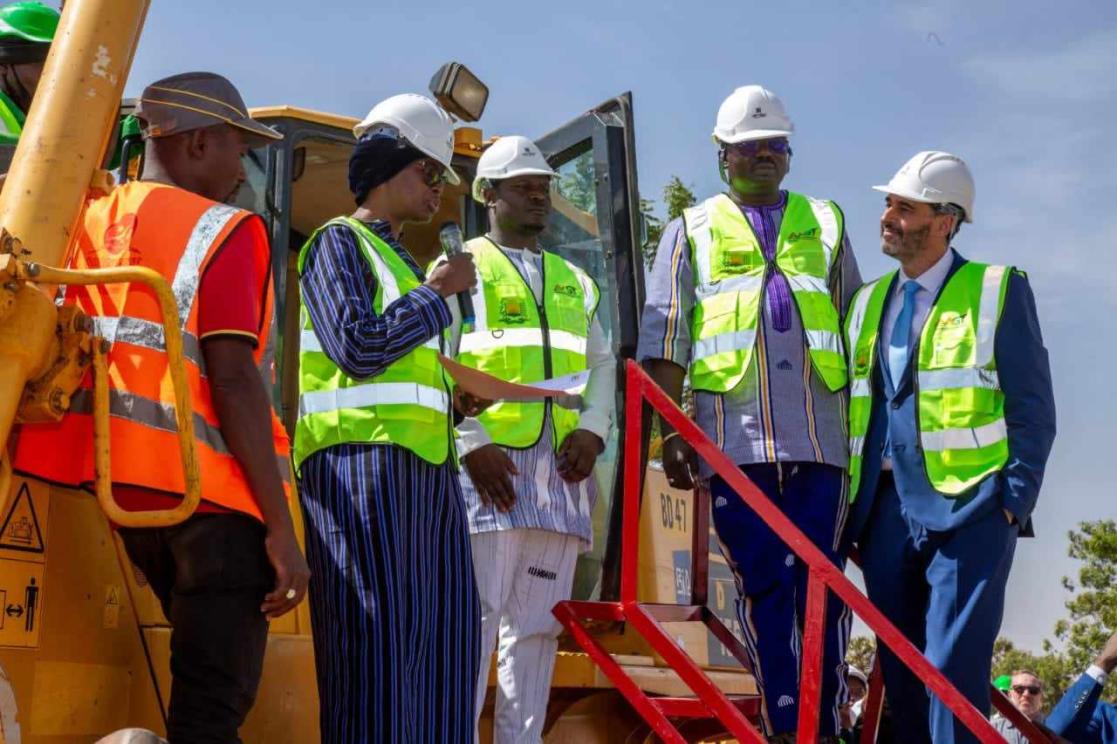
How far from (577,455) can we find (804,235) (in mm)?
1027

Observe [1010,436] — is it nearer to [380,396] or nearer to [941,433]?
[941,433]

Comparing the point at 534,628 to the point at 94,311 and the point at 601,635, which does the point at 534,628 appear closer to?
the point at 601,635

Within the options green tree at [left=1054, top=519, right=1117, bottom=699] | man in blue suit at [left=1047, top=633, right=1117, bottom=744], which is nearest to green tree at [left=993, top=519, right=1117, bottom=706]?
green tree at [left=1054, top=519, right=1117, bottom=699]

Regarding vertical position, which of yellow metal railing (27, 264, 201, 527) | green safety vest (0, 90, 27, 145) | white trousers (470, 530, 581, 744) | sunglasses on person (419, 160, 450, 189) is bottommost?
white trousers (470, 530, 581, 744)

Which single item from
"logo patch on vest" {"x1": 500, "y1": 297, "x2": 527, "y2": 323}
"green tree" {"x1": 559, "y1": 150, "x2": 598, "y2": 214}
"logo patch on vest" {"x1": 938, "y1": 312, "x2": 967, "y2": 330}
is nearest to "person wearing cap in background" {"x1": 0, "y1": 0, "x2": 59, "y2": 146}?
"logo patch on vest" {"x1": 500, "y1": 297, "x2": 527, "y2": 323}

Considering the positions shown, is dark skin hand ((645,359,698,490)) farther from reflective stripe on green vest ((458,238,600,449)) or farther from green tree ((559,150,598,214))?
green tree ((559,150,598,214))

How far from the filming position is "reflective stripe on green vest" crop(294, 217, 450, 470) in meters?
3.78

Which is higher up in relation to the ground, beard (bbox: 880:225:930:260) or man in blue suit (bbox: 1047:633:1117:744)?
beard (bbox: 880:225:930:260)

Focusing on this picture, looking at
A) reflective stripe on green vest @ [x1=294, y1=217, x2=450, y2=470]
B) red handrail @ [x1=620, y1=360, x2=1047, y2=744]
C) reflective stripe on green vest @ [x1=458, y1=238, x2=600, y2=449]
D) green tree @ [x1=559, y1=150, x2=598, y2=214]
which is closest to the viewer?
→ reflective stripe on green vest @ [x1=294, y1=217, x2=450, y2=470]

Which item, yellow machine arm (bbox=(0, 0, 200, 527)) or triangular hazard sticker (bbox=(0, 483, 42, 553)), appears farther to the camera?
triangular hazard sticker (bbox=(0, 483, 42, 553))

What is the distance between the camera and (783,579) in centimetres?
446

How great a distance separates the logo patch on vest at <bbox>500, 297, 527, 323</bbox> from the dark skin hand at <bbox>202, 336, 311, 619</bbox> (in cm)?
194

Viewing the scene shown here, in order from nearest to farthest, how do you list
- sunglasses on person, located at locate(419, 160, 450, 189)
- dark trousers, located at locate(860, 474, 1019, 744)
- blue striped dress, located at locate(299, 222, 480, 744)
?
blue striped dress, located at locate(299, 222, 480, 744), sunglasses on person, located at locate(419, 160, 450, 189), dark trousers, located at locate(860, 474, 1019, 744)

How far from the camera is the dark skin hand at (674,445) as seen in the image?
15.4 ft
